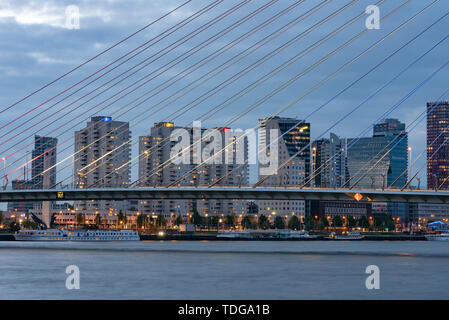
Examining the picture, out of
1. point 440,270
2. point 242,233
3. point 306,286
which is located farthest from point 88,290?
point 242,233

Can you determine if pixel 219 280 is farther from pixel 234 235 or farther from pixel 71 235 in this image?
pixel 234 235

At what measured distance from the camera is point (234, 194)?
233ft

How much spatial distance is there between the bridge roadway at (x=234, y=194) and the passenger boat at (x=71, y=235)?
5307 cm

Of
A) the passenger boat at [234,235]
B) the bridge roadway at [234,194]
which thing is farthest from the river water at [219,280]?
the passenger boat at [234,235]

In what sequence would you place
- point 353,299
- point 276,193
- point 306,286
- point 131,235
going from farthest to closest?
point 131,235, point 276,193, point 306,286, point 353,299

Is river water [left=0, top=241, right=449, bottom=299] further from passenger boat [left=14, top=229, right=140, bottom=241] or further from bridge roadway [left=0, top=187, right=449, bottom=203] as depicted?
passenger boat [left=14, top=229, right=140, bottom=241]

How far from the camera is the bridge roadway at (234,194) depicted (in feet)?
215

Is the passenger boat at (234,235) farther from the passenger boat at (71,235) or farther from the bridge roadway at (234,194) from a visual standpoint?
the bridge roadway at (234,194)

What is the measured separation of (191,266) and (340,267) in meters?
10.8

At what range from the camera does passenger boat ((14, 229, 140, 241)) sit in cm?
13238

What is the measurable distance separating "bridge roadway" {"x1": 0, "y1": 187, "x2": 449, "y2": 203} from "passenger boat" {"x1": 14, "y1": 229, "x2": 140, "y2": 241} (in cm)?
5307

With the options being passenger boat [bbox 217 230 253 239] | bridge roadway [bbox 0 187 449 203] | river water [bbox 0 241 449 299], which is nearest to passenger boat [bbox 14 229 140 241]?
passenger boat [bbox 217 230 253 239]
